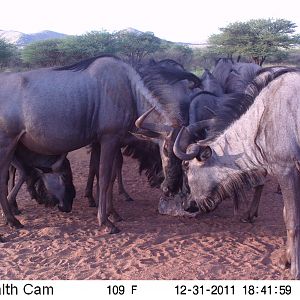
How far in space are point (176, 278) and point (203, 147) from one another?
1.42 meters

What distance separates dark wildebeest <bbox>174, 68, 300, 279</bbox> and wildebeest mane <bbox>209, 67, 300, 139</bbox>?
1 cm

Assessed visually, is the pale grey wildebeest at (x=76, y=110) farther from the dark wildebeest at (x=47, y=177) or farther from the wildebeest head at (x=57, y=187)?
the wildebeest head at (x=57, y=187)

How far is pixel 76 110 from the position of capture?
6.00 meters

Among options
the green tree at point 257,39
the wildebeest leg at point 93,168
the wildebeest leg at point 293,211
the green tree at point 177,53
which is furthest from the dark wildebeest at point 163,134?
the green tree at point 177,53

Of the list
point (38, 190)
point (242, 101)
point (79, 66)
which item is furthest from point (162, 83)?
point (38, 190)

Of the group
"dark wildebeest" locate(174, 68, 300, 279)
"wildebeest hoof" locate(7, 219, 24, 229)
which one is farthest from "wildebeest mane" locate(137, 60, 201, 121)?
"wildebeest hoof" locate(7, 219, 24, 229)

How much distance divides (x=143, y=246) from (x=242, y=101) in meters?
2.07

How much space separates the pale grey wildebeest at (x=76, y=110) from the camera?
5880 millimetres

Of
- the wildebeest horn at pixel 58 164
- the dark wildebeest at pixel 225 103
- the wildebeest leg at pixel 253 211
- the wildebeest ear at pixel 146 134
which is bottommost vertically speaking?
the wildebeest leg at pixel 253 211

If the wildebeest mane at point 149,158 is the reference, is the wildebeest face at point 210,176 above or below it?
above

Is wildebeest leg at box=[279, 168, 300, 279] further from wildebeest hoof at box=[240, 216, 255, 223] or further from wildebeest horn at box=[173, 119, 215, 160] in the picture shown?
wildebeest hoof at box=[240, 216, 255, 223]

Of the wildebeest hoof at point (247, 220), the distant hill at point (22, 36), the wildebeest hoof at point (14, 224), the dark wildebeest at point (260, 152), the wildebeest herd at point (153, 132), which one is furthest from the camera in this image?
the distant hill at point (22, 36)

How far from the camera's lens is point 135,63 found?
6.50 m

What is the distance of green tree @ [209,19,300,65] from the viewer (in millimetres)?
29156
